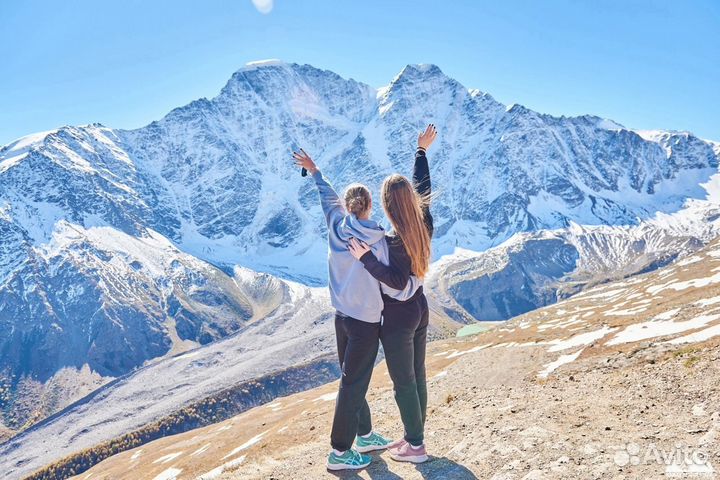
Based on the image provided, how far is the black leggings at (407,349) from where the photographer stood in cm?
936

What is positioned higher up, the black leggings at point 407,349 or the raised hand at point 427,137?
the raised hand at point 427,137

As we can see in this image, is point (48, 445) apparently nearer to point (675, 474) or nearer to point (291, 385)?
point (291, 385)

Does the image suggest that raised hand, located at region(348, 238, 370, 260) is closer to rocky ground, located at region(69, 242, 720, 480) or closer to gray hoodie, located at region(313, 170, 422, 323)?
gray hoodie, located at region(313, 170, 422, 323)

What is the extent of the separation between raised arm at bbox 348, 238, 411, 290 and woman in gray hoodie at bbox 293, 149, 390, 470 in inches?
6.2

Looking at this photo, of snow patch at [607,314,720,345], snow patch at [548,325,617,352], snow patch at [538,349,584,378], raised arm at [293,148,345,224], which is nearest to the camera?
raised arm at [293,148,345,224]

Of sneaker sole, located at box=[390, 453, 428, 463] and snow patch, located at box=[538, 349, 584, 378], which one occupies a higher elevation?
sneaker sole, located at box=[390, 453, 428, 463]

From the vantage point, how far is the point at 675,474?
7273 millimetres

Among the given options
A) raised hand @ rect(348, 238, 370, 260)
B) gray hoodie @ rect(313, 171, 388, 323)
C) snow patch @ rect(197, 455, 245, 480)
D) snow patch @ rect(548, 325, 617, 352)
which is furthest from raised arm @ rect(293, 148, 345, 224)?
snow patch @ rect(548, 325, 617, 352)

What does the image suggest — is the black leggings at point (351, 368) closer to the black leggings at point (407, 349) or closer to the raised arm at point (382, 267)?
the black leggings at point (407, 349)

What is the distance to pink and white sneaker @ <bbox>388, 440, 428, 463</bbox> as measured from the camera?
33.1ft

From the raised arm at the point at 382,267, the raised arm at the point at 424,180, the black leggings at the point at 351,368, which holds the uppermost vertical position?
the raised arm at the point at 424,180

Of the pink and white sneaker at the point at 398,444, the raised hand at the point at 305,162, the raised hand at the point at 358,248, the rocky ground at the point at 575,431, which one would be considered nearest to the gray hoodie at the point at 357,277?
the raised hand at the point at 358,248

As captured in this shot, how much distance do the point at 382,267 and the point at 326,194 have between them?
2.48 meters

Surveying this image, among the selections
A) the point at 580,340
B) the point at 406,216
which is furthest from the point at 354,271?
the point at 580,340
